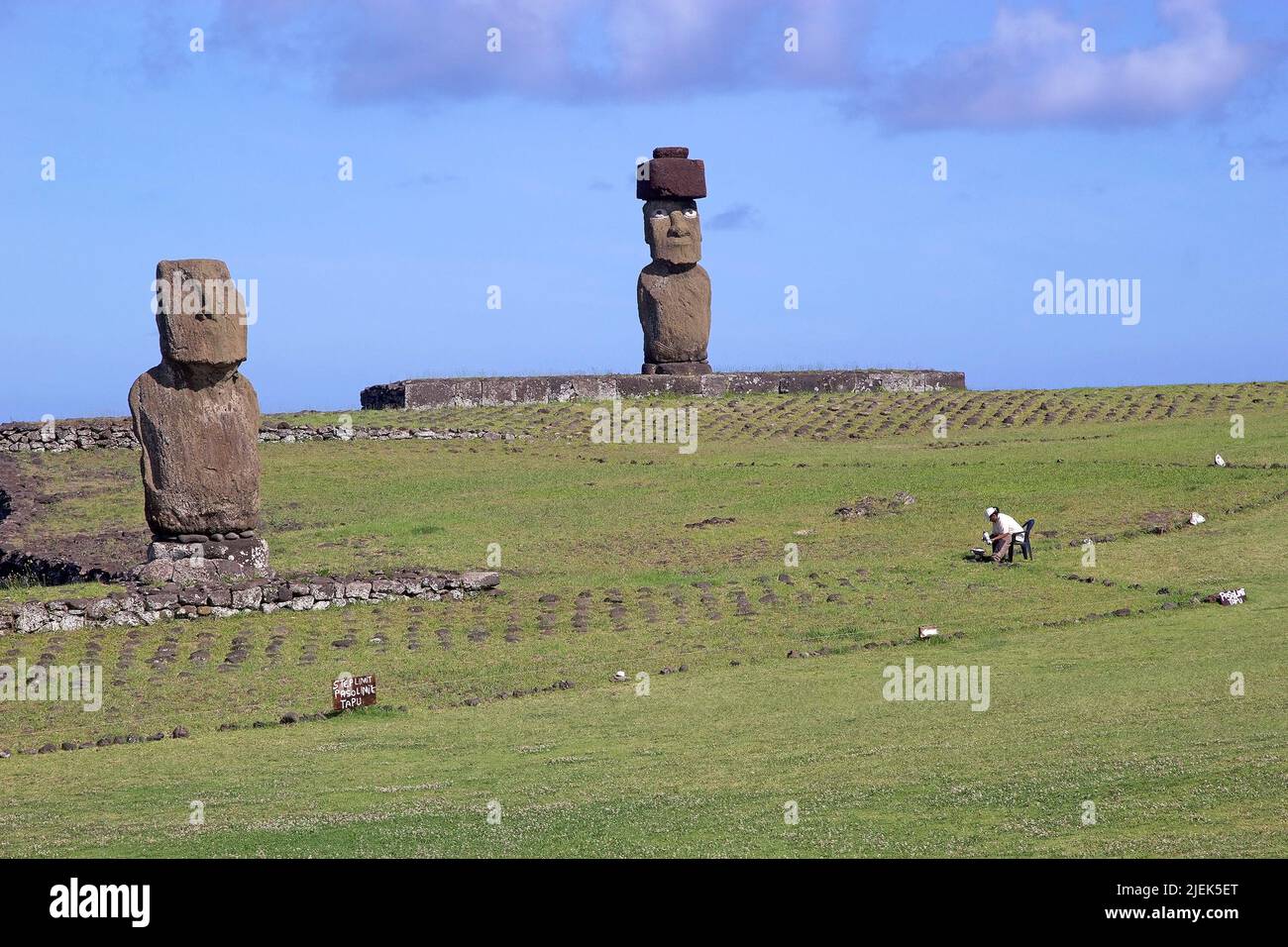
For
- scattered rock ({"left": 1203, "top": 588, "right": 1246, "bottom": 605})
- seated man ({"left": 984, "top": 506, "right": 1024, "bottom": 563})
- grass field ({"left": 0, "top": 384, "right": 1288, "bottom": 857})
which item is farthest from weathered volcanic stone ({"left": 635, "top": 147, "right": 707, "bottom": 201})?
scattered rock ({"left": 1203, "top": 588, "right": 1246, "bottom": 605})

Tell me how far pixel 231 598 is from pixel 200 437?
2.48 m

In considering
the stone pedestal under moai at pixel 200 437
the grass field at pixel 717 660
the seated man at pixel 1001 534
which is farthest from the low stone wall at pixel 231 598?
the seated man at pixel 1001 534

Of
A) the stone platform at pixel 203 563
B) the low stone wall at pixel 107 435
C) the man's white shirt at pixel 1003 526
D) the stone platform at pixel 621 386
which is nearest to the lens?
the stone platform at pixel 203 563

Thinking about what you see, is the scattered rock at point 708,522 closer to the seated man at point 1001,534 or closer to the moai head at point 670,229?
the seated man at point 1001,534

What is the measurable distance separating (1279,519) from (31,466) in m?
22.8

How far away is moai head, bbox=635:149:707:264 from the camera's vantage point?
4309 centimetres

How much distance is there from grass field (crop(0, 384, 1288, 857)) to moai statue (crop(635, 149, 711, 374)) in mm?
6188

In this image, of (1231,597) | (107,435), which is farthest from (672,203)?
(1231,597)

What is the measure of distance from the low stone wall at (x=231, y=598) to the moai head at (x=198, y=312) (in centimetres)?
295

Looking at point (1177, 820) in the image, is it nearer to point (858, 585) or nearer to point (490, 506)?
point (858, 585)

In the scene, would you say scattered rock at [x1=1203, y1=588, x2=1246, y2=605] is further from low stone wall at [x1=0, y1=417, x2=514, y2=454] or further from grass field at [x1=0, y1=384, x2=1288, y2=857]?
low stone wall at [x1=0, y1=417, x2=514, y2=454]

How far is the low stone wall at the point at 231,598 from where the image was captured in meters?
21.1

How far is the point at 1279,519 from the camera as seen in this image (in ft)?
86.4
